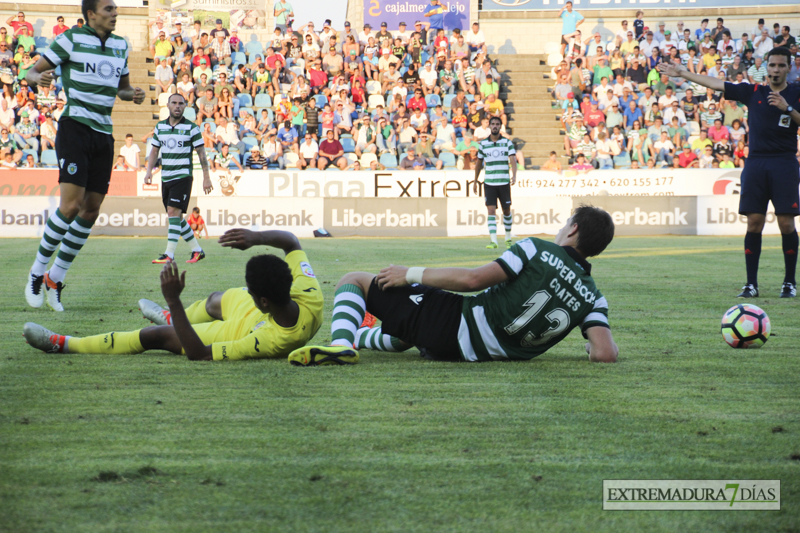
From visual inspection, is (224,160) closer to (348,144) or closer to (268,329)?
(348,144)

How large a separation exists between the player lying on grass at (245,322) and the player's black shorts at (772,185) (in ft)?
18.2

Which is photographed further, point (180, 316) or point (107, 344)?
point (107, 344)

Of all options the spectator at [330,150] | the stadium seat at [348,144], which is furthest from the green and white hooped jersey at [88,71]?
the stadium seat at [348,144]

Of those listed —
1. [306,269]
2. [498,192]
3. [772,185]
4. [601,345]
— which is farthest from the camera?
[498,192]

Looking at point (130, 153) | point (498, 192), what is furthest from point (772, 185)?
point (130, 153)

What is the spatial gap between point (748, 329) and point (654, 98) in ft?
71.8

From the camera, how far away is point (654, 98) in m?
25.5

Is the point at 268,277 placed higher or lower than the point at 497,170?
lower

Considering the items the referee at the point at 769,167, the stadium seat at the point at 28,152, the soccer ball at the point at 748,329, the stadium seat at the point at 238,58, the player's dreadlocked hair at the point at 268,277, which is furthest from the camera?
the stadium seat at the point at 238,58

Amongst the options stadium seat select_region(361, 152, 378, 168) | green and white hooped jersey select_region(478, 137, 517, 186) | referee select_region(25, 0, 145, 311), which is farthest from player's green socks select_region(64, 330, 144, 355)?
stadium seat select_region(361, 152, 378, 168)

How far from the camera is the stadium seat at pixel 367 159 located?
77.3 ft

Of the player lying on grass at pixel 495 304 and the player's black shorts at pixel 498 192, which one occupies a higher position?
the player's black shorts at pixel 498 192

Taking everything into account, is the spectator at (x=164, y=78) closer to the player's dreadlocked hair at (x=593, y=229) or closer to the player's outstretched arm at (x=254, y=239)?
the player's outstretched arm at (x=254, y=239)

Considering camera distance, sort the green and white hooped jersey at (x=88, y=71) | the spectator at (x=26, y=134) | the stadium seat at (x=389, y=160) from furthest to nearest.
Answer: the stadium seat at (x=389, y=160) → the spectator at (x=26, y=134) → the green and white hooped jersey at (x=88, y=71)
